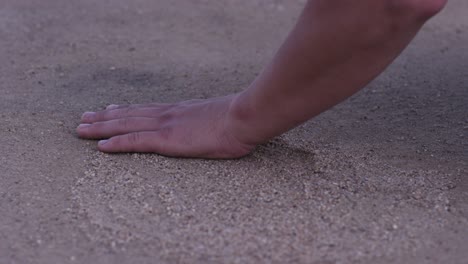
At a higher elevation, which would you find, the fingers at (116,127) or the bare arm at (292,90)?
the bare arm at (292,90)

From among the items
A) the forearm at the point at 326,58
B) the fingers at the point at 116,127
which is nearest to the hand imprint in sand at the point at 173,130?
the fingers at the point at 116,127

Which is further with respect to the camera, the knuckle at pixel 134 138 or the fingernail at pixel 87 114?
the fingernail at pixel 87 114

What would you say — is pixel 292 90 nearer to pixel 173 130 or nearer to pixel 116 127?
pixel 173 130

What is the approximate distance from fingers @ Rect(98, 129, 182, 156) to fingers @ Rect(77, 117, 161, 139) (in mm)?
56

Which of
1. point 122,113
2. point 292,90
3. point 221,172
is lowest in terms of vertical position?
point 221,172

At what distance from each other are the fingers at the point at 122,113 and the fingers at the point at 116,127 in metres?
0.03

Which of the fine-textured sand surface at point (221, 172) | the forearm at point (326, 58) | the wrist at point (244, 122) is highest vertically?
the forearm at point (326, 58)

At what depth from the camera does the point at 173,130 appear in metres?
1.95

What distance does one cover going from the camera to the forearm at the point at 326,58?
152cm

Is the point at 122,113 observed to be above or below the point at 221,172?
above

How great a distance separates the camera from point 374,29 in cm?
152

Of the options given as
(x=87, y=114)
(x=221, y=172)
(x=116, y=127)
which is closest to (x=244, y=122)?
(x=221, y=172)

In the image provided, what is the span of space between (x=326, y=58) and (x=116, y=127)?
75 centimetres

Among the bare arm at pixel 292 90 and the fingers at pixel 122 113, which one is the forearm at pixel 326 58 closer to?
the bare arm at pixel 292 90
